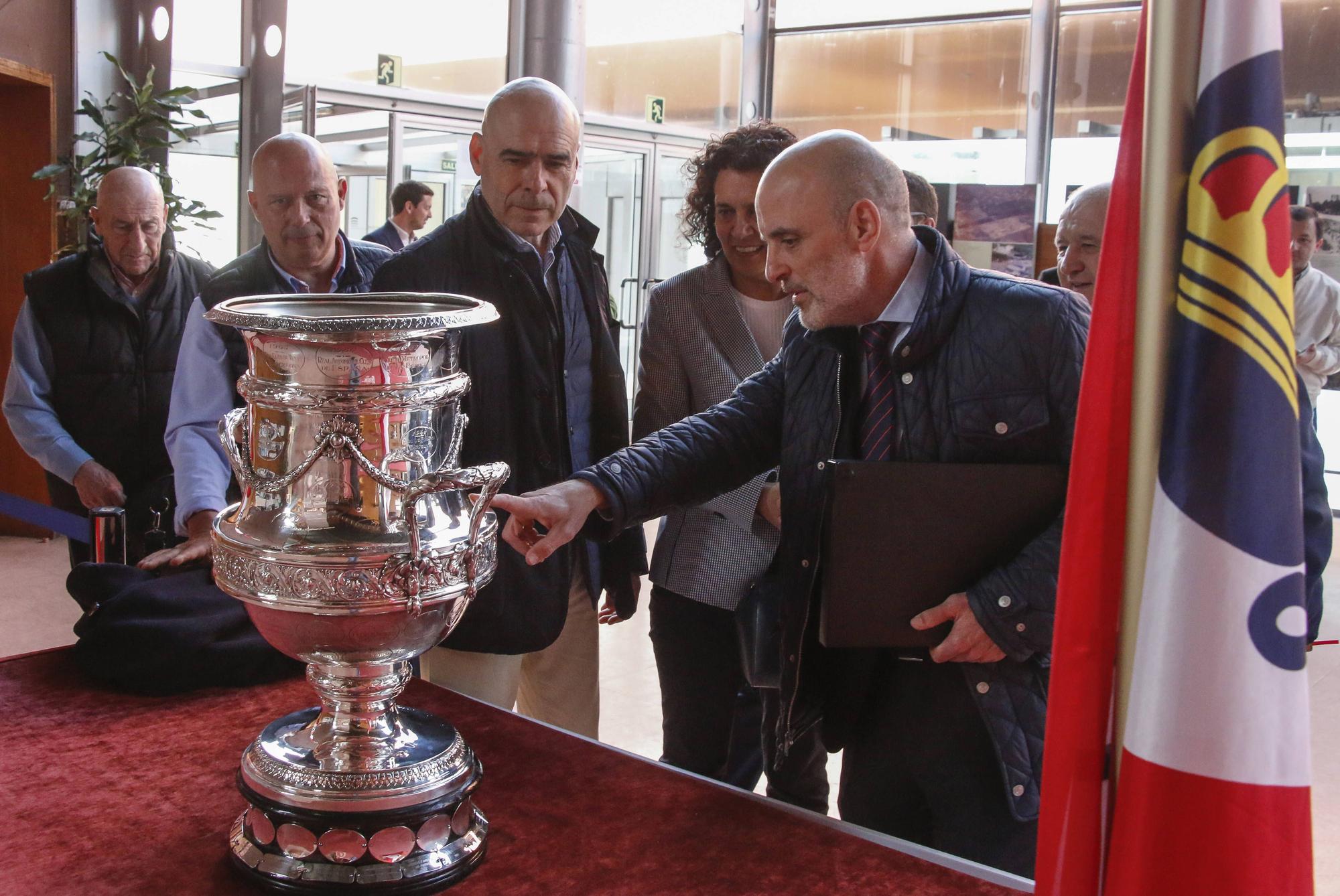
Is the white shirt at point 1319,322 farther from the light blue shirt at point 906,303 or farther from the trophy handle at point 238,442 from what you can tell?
the trophy handle at point 238,442

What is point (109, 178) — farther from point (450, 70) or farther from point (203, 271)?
point (450, 70)

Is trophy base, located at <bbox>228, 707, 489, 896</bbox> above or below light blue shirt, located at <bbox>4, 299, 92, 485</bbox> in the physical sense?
below

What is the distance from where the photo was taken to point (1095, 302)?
0.95 meters

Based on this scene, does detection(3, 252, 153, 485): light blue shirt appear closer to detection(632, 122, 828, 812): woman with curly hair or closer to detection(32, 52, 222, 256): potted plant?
detection(632, 122, 828, 812): woman with curly hair

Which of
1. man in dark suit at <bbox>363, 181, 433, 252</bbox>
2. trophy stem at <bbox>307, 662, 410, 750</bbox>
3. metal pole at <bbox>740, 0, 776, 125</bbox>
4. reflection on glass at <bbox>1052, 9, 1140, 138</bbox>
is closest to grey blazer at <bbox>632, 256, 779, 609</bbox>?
trophy stem at <bbox>307, 662, 410, 750</bbox>

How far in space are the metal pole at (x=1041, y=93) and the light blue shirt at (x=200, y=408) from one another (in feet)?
20.8

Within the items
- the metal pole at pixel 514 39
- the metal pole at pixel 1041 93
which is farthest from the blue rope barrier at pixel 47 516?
the metal pole at pixel 1041 93

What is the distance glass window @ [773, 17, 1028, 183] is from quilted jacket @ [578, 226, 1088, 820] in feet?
→ 21.5

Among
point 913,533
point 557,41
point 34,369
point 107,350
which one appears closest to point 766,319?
point 913,533

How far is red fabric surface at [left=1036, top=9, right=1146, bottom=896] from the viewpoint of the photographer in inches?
37.1

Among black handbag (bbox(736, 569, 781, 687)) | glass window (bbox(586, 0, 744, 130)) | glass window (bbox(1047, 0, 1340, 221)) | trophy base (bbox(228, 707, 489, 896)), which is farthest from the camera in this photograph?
glass window (bbox(586, 0, 744, 130))

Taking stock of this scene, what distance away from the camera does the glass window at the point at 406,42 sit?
6.56m

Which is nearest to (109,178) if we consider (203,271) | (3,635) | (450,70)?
(203,271)

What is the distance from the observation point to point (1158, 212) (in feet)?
2.97
